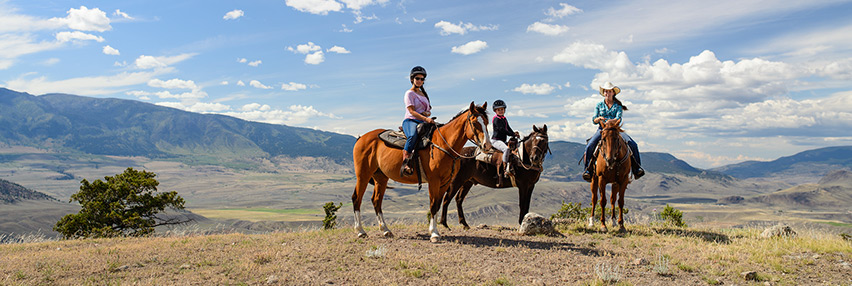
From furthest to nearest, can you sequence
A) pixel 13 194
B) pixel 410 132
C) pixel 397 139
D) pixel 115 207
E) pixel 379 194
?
pixel 13 194
pixel 115 207
pixel 379 194
pixel 397 139
pixel 410 132

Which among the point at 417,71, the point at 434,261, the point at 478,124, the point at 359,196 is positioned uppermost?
the point at 417,71

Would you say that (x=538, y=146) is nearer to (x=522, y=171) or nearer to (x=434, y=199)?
(x=522, y=171)

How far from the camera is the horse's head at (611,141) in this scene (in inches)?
465

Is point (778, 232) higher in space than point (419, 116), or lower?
lower

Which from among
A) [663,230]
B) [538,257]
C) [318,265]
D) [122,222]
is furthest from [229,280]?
[122,222]

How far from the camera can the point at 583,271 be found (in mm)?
8461

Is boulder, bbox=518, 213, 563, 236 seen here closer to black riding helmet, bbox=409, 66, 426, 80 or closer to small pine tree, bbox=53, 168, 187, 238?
black riding helmet, bbox=409, 66, 426, 80

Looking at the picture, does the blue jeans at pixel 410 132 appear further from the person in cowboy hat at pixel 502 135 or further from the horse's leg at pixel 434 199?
the person in cowboy hat at pixel 502 135

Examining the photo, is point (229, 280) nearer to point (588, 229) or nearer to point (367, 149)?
point (367, 149)

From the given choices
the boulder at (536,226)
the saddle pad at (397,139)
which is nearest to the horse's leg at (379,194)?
the saddle pad at (397,139)

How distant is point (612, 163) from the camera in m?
11.9

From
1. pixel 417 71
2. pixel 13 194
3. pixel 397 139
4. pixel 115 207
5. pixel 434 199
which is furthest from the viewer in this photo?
pixel 13 194

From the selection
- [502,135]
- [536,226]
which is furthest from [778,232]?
[502,135]

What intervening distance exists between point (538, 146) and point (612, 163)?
1.89m
